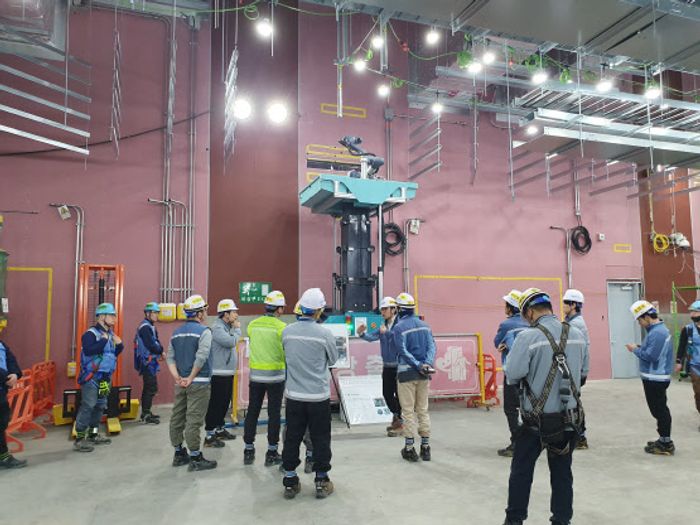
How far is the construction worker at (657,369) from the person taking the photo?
569cm

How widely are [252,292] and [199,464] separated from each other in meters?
4.48

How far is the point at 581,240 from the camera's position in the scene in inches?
475

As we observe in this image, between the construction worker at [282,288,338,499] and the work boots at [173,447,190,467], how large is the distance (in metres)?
1.52

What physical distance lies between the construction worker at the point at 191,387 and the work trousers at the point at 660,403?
5139 millimetres

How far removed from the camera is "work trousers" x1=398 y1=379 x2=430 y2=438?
18.2 feet

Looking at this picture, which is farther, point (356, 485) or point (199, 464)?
point (199, 464)

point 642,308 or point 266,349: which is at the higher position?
point 642,308

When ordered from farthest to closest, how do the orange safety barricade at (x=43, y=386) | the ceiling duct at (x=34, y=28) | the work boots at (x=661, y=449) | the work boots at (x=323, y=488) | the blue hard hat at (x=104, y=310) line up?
the orange safety barricade at (x=43, y=386), the ceiling duct at (x=34, y=28), the blue hard hat at (x=104, y=310), the work boots at (x=661, y=449), the work boots at (x=323, y=488)

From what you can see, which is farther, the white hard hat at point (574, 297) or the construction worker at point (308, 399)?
the white hard hat at point (574, 297)

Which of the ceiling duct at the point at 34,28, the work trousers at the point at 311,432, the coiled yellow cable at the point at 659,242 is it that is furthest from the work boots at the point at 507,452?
the coiled yellow cable at the point at 659,242

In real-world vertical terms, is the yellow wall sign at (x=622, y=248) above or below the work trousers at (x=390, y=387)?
above

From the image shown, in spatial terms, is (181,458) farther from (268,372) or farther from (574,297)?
(574,297)

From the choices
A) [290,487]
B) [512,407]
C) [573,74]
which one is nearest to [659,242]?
[573,74]

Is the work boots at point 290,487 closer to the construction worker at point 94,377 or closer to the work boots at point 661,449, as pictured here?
the construction worker at point 94,377
